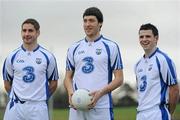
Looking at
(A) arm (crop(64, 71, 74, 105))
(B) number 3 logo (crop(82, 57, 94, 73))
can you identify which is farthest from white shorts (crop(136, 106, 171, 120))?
(A) arm (crop(64, 71, 74, 105))

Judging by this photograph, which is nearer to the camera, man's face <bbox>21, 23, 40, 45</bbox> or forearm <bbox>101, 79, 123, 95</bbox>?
forearm <bbox>101, 79, 123, 95</bbox>

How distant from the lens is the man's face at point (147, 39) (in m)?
9.42

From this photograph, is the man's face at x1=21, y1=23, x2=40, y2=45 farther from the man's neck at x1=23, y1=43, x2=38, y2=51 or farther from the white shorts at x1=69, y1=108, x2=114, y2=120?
the white shorts at x1=69, y1=108, x2=114, y2=120

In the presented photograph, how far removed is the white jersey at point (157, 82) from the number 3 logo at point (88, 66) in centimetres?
87

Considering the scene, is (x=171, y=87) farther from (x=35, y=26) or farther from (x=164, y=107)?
(x=35, y=26)

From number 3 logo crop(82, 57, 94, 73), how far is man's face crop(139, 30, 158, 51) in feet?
2.93

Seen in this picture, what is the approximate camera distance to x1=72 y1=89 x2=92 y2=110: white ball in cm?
907

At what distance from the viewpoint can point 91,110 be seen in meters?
9.35

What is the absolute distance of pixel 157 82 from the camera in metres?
9.27

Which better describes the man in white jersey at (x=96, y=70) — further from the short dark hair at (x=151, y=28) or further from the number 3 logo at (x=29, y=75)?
the number 3 logo at (x=29, y=75)

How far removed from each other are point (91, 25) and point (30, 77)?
147 centimetres

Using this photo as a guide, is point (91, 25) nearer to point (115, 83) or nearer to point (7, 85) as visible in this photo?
point (115, 83)

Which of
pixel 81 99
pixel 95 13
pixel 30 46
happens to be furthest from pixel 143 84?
pixel 30 46

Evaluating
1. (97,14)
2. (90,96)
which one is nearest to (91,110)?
(90,96)
